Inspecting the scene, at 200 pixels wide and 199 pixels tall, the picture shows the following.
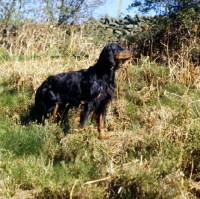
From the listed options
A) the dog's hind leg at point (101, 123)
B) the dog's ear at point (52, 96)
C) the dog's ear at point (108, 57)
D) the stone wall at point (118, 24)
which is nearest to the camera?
the dog's hind leg at point (101, 123)

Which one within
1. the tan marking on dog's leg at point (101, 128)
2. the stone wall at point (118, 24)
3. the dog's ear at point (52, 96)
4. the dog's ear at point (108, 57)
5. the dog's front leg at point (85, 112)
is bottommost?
the tan marking on dog's leg at point (101, 128)

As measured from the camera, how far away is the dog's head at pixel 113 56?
24.0ft

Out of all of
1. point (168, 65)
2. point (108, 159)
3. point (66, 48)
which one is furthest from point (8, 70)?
point (108, 159)

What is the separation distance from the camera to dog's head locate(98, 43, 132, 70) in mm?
7309

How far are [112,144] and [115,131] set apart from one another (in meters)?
1.34

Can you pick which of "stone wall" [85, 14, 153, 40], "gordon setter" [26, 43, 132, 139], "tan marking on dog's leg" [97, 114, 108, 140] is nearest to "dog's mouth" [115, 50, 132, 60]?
"gordon setter" [26, 43, 132, 139]

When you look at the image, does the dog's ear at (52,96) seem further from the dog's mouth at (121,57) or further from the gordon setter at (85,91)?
the dog's mouth at (121,57)

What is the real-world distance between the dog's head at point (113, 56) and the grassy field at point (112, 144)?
1.07 m

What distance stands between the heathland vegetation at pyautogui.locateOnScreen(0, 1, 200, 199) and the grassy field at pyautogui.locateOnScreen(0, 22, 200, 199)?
0.01m

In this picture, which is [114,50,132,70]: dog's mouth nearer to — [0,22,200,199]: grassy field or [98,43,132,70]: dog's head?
[98,43,132,70]: dog's head

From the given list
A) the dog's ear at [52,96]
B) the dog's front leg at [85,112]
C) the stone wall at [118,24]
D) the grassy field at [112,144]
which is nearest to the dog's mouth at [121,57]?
the dog's front leg at [85,112]

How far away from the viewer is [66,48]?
11.3 meters

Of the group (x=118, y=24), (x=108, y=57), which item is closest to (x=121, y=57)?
(x=108, y=57)

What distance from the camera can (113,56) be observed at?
24.1 ft
